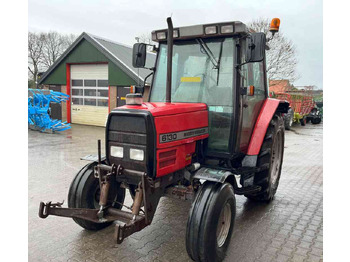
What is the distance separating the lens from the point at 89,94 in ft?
47.8

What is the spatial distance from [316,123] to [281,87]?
135 inches

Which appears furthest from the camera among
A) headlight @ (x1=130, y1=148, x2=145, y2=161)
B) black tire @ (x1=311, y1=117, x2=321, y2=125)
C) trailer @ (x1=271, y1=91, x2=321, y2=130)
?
black tire @ (x1=311, y1=117, x2=321, y2=125)

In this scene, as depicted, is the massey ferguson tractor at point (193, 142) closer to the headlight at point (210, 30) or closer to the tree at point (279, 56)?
the headlight at point (210, 30)

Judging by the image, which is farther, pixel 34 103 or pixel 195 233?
pixel 34 103

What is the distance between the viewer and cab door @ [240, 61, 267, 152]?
11.9 ft

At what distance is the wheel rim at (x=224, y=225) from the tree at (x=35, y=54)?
29.7 meters

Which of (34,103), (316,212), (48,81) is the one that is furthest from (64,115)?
(316,212)

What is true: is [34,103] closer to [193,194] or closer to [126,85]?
[126,85]

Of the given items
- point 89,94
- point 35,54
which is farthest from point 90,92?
point 35,54

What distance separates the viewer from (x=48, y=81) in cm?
1559

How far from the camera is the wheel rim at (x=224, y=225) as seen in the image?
2.95 meters

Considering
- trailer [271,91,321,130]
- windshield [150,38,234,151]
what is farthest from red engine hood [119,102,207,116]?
trailer [271,91,321,130]

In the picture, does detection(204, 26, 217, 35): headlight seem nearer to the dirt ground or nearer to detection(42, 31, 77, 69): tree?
the dirt ground

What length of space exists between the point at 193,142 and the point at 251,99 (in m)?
1.08
